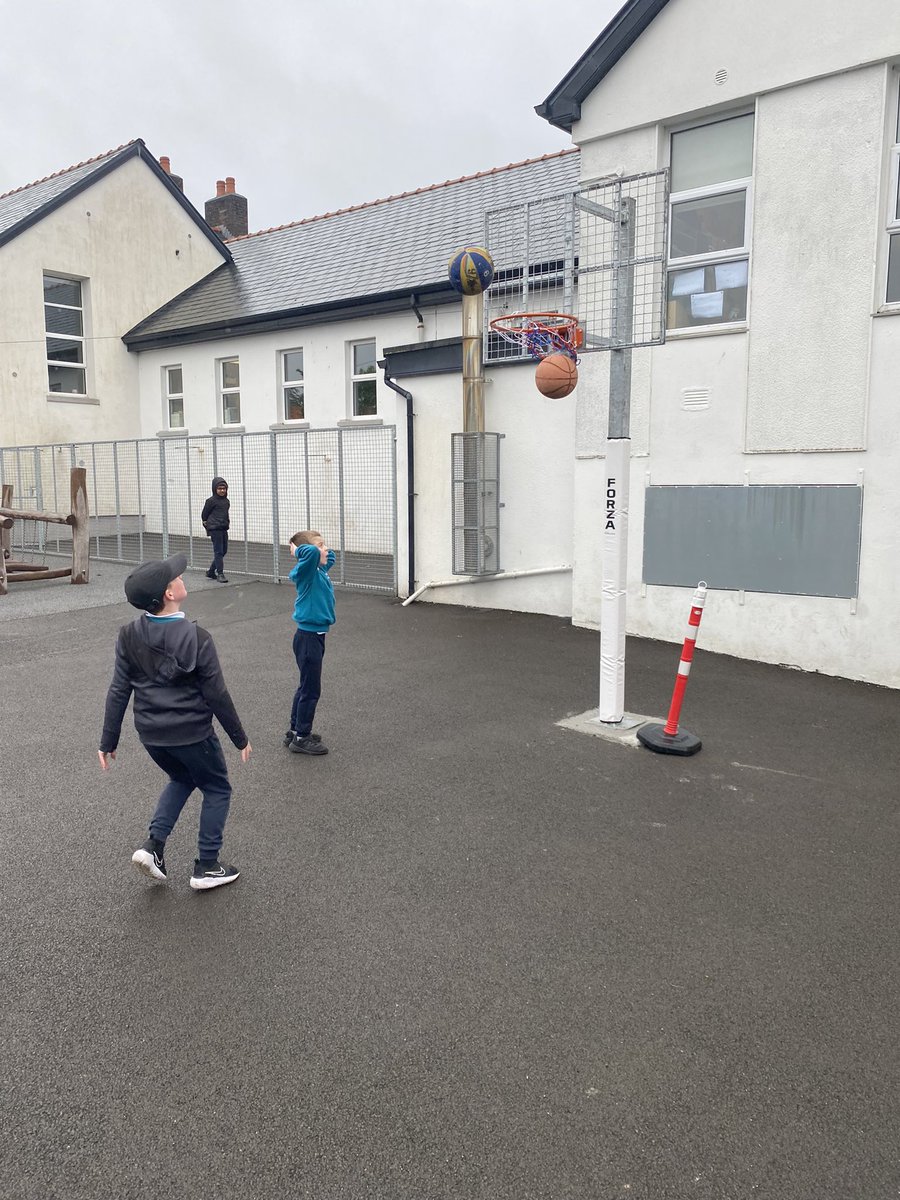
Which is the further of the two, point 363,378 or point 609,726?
point 363,378

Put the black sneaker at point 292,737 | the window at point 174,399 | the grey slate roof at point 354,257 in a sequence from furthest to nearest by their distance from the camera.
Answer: the window at point 174,399 → the grey slate roof at point 354,257 → the black sneaker at point 292,737

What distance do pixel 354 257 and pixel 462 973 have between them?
16.5 metres

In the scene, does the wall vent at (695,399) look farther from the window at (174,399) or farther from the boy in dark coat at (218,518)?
the window at (174,399)

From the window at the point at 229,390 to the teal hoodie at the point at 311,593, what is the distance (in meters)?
13.4

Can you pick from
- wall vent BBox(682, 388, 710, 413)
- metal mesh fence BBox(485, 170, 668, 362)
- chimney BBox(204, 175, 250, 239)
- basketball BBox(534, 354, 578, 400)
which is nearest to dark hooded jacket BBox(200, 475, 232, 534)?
metal mesh fence BBox(485, 170, 668, 362)

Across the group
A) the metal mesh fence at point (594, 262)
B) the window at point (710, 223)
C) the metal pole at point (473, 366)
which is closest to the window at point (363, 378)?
the metal mesh fence at point (594, 262)

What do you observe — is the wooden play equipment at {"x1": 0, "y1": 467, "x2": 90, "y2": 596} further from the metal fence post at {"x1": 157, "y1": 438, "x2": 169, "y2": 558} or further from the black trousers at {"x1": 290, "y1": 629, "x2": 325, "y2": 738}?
the black trousers at {"x1": 290, "y1": 629, "x2": 325, "y2": 738}

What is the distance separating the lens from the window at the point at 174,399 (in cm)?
2000

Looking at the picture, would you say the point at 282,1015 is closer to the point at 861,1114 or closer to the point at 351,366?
the point at 861,1114

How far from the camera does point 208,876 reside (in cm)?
426

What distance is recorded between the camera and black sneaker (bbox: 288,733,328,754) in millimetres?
6301

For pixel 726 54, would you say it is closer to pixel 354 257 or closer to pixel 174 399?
pixel 354 257

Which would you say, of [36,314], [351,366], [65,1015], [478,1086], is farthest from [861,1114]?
[36,314]

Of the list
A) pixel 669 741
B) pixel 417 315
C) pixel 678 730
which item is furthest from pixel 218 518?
pixel 669 741
